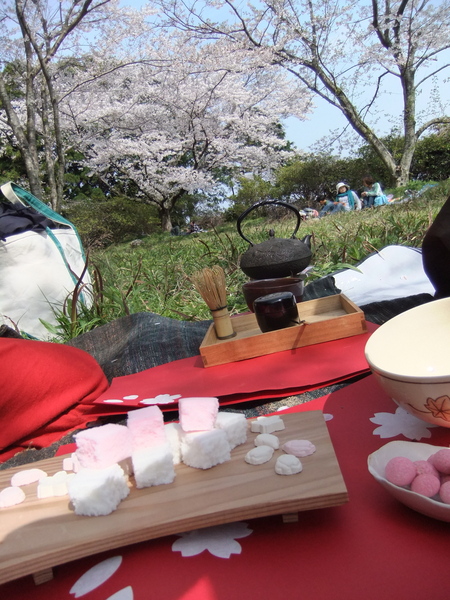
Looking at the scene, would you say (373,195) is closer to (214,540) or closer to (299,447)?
(299,447)

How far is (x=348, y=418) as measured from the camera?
875 mm

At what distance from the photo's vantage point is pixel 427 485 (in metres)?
0.54

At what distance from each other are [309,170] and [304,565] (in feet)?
56.6

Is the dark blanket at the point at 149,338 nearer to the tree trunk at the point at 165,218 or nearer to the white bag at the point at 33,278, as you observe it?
the white bag at the point at 33,278

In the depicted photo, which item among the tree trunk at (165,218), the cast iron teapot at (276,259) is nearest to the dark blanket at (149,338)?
the cast iron teapot at (276,259)

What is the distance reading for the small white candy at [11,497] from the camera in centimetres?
68

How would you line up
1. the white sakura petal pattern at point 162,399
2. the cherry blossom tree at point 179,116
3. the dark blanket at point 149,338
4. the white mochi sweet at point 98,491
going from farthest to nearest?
the cherry blossom tree at point 179,116, the dark blanket at point 149,338, the white sakura petal pattern at point 162,399, the white mochi sweet at point 98,491

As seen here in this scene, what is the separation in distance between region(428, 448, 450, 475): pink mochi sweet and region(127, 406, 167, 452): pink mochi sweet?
1.31 ft

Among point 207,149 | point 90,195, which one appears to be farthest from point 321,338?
point 90,195

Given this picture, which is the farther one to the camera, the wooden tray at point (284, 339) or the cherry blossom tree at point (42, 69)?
the cherry blossom tree at point (42, 69)

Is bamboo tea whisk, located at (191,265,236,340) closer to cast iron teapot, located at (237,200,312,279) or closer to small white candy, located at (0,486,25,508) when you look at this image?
cast iron teapot, located at (237,200,312,279)

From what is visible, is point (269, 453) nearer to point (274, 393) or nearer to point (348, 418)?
point (348, 418)

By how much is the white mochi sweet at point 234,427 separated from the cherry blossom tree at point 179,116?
11381mm

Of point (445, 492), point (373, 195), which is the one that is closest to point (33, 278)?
point (445, 492)
